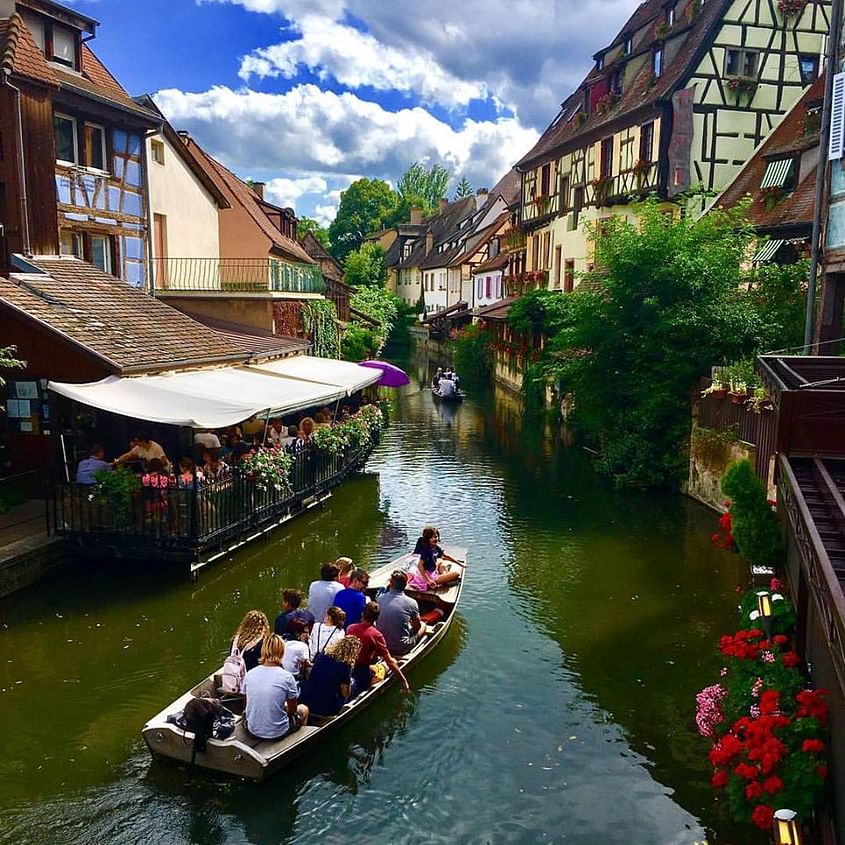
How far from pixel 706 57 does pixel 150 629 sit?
80.8 feet

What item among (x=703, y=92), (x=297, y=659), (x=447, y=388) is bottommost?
(x=447, y=388)

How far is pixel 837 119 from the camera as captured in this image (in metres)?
15.8

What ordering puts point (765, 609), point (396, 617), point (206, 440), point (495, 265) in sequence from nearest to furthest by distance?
point (765, 609) → point (396, 617) → point (206, 440) → point (495, 265)

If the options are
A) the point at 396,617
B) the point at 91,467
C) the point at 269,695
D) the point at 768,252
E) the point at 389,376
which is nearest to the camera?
the point at 269,695

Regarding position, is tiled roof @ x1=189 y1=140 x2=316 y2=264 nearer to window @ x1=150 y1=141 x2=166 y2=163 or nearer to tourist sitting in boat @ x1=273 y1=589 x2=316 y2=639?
window @ x1=150 y1=141 x2=166 y2=163

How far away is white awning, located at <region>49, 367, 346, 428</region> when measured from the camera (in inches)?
473

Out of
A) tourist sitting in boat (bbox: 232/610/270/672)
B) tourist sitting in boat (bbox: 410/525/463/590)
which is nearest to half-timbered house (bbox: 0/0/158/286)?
tourist sitting in boat (bbox: 410/525/463/590)

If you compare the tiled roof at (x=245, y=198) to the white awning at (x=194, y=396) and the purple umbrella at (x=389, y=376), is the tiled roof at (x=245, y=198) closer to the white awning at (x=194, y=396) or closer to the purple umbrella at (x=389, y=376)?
the purple umbrella at (x=389, y=376)

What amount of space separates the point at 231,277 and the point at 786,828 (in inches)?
1004

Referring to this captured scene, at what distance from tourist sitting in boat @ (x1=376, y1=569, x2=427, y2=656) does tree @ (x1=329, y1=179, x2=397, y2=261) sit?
3598 inches

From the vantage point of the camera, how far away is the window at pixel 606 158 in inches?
Answer: 1230

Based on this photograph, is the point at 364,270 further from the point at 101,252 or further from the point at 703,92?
the point at 101,252

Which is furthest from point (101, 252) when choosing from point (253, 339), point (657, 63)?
point (657, 63)

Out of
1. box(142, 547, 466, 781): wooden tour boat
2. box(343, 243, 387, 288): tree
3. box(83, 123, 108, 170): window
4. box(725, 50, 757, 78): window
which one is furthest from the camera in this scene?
box(343, 243, 387, 288): tree
